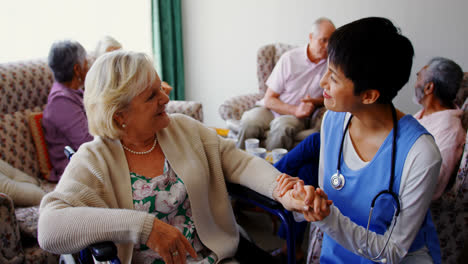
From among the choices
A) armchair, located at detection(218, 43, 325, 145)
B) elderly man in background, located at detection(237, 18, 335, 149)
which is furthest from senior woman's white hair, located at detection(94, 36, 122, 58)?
elderly man in background, located at detection(237, 18, 335, 149)

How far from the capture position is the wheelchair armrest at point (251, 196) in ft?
4.13

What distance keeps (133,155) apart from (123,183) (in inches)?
4.7

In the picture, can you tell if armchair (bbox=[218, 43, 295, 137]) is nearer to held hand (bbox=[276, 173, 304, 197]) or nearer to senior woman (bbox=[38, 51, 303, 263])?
senior woman (bbox=[38, 51, 303, 263])

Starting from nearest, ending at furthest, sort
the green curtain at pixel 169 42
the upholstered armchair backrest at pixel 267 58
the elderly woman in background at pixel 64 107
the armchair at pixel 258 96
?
the elderly woman in background at pixel 64 107 < the armchair at pixel 258 96 < the upholstered armchair backrest at pixel 267 58 < the green curtain at pixel 169 42

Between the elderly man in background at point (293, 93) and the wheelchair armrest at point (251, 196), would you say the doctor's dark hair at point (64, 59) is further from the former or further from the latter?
the wheelchair armrest at point (251, 196)

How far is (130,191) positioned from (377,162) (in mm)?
808

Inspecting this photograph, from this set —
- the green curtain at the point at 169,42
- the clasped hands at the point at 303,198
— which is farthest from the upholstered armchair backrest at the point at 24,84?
the clasped hands at the point at 303,198

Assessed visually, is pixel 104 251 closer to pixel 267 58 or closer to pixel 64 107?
pixel 64 107

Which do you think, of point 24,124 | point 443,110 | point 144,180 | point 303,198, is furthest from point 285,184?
point 24,124

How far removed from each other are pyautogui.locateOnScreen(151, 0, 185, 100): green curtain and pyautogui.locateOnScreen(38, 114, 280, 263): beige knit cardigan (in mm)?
2556

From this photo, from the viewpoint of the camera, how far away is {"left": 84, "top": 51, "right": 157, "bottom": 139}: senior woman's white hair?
119cm

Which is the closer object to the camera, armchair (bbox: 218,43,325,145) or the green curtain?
armchair (bbox: 218,43,325,145)

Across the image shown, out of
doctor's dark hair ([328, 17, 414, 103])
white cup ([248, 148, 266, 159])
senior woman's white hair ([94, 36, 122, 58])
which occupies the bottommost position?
white cup ([248, 148, 266, 159])

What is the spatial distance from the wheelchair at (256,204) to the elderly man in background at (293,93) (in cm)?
125
